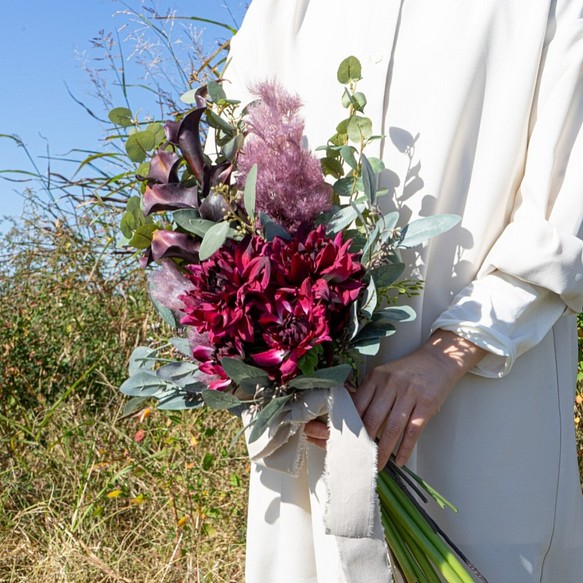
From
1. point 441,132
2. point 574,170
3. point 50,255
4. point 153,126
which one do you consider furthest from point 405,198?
point 50,255

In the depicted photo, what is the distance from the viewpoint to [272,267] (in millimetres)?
1125

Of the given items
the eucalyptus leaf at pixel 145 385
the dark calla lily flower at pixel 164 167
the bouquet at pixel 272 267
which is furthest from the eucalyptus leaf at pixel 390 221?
the eucalyptus leaf at pixel 145 385

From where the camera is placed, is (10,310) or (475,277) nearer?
(475,277)

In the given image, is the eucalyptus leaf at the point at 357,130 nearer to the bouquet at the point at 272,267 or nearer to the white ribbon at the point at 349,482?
the bouquet at the point at 272,267

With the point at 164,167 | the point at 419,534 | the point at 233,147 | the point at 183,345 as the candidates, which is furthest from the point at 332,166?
the point at 419,534

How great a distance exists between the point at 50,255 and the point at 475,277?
3.25 m

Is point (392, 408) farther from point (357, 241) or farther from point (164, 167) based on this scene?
point (164, 167)

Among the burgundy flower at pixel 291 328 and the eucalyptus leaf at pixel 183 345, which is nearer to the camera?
the burgundy flower at pixel 291 328

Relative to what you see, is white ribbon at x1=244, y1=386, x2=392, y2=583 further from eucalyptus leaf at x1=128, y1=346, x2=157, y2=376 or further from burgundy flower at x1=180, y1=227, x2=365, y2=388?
eucalyptus leaf at x1=128, y1=346, x2=157, y2=376

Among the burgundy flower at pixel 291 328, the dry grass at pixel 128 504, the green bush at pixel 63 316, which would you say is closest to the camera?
the burgundy flower at pixel 291 328

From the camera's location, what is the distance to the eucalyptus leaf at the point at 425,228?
1191mm

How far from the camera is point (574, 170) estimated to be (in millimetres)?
1306

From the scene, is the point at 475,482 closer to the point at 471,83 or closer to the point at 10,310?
the point at 471,83

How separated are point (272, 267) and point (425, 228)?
0.83 feet
